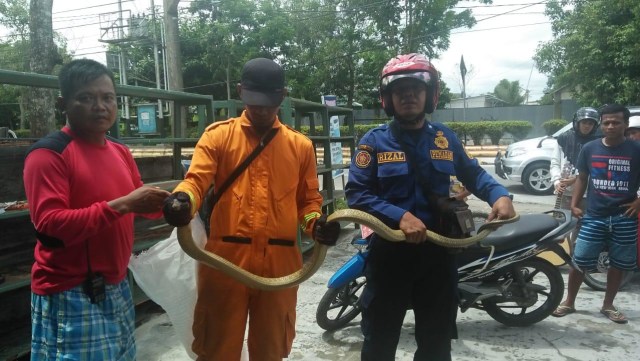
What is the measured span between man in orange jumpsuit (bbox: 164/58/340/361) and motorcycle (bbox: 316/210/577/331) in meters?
1.38

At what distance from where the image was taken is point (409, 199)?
211 centimetres

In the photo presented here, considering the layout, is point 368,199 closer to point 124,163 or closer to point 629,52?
point 124,163

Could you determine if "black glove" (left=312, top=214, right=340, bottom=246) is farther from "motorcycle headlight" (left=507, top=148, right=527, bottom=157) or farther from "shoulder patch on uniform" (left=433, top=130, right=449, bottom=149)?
"motorcycle headlight" (left=507, top=148, right=527, bottom=157)

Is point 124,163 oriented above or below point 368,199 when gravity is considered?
above

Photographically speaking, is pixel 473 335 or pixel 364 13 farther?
pixel 364 13

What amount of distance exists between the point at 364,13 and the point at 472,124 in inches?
344

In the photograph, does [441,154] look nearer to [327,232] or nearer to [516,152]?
[327,232]

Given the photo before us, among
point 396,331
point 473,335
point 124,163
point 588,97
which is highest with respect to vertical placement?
point 588,97

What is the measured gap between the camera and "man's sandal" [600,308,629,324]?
3479mm

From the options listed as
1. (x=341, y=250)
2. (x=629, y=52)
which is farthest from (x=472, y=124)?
(x=341, y=250)

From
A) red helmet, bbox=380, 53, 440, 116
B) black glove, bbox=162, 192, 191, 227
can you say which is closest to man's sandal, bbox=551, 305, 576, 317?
red helmet, bbox=380, 53, 440, 116

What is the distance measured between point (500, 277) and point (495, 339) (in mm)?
447

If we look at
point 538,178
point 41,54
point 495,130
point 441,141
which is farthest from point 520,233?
point 495,130

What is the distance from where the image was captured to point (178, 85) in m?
14.4
